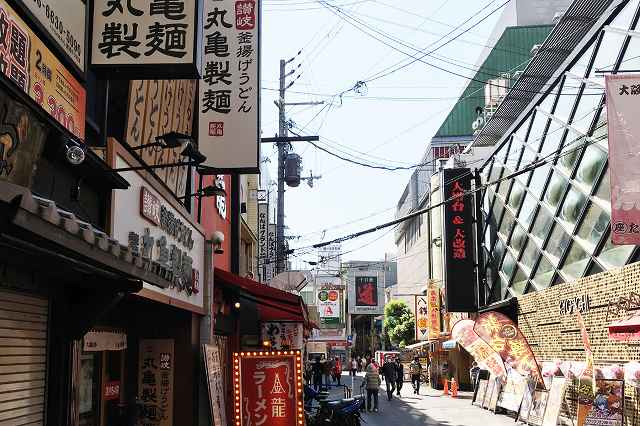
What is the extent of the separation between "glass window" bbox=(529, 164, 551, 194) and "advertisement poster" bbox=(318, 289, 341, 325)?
1445 inches

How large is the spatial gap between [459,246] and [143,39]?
24.2 meters

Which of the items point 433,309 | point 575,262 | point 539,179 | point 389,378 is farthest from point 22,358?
point 433,309

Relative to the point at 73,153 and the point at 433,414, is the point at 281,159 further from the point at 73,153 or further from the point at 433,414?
the point at 73,153

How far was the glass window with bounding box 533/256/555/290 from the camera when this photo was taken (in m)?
21.7

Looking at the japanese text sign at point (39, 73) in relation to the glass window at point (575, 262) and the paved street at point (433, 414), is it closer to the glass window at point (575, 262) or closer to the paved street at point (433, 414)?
the glass window at point (575, 262)

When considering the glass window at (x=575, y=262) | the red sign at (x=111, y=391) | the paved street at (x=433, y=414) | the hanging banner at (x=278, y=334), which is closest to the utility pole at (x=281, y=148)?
the hanging banner at (x=278, y=334)

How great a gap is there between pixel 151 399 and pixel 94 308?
17.4 feet

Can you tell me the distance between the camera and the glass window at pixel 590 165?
690 inches

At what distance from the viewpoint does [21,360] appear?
6.18m

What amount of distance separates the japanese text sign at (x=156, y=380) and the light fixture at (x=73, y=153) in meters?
6.29

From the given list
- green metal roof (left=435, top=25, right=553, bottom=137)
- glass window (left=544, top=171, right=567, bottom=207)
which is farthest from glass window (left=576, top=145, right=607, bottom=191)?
green metal roof (left=435, top=25, right=553, bottom=137)

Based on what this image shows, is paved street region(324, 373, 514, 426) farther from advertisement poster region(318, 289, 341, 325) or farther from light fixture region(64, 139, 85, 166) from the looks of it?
advertisement poster region(318, 289, 341, 325)

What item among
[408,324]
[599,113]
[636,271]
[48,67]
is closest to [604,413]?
[636,271]

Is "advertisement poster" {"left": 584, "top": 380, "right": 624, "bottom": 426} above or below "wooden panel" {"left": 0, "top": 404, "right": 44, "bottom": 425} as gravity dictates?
below
